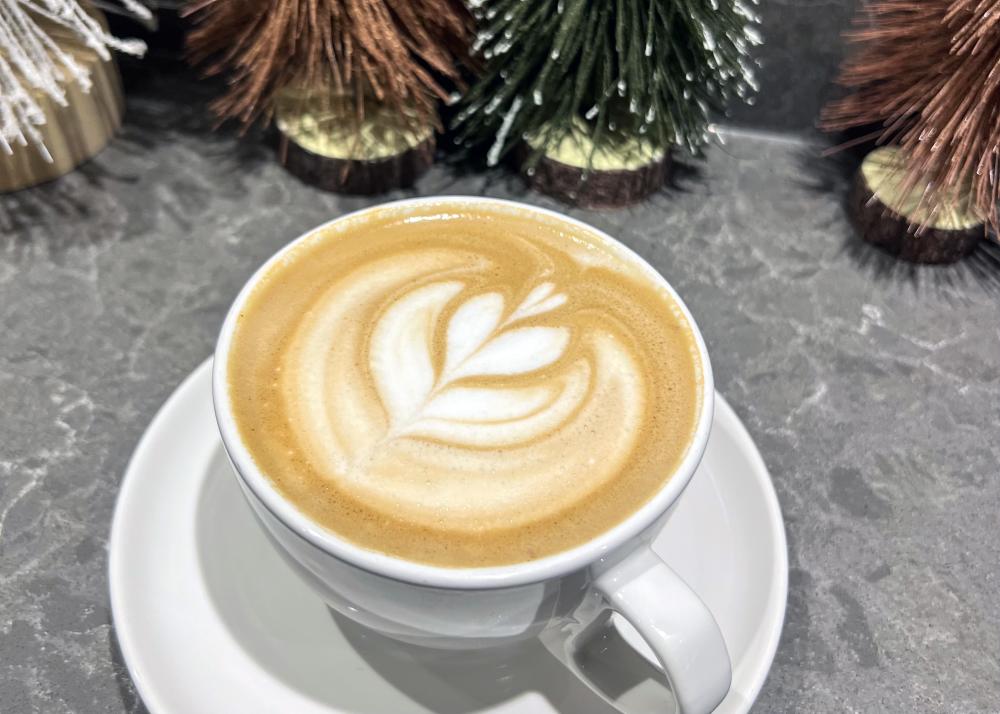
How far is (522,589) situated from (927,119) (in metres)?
0.44

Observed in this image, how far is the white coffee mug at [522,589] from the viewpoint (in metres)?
0.34

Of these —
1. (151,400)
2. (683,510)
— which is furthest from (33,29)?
(683,510)

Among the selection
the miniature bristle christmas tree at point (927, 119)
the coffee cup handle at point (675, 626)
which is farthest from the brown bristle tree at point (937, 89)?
the coffee cup handle at point (675, 626)

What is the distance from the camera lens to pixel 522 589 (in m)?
0.35

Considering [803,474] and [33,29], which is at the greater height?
[33,29]

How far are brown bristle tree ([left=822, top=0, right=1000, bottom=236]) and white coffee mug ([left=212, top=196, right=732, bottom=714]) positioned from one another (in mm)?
331

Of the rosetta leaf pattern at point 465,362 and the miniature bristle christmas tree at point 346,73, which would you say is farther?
the miniature bristle christmas tree at point 346,73

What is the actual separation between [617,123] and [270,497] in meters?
0.42

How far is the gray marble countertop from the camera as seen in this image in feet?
1.54

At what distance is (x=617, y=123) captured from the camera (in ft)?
A: 2.18

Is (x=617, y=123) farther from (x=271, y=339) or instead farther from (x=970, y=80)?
(x=271, y=339)

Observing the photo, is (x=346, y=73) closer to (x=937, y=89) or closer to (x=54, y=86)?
(x=54, y=86)

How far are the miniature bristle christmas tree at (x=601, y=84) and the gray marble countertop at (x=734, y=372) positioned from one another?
0.14ft

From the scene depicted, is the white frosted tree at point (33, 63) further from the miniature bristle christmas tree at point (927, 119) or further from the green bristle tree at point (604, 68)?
the miniature bristle christmas tree at point (927, 119)
